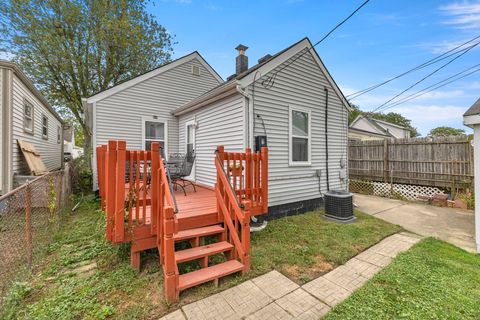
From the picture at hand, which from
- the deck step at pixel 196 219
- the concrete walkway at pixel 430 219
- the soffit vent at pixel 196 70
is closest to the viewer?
the deck step at pixel 196 219

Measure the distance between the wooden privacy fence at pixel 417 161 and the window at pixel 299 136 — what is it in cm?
525

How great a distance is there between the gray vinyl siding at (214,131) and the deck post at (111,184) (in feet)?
8.62

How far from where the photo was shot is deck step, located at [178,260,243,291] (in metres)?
2.43

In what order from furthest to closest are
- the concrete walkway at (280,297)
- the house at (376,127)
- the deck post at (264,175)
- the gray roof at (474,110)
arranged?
the house at (376,127), the deck post at (264,175), the gray roof at (474,110), the concrete walkway at (280,297)

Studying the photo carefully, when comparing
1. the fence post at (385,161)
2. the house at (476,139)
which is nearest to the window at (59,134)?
the house at (476,139)

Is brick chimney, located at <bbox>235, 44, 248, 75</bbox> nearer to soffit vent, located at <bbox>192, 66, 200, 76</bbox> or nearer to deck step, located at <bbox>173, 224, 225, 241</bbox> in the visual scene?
soffit vent, located at <bbox>192, 66, 200, 76</bbox>

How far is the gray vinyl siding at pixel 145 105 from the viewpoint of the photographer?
23.6ft

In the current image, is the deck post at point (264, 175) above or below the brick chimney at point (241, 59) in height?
below

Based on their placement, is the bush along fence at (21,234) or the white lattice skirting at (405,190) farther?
the white lattice skirting at (405,190)

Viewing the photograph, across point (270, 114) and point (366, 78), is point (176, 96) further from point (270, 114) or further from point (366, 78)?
point (366, 78)

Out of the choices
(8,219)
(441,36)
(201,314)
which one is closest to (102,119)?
(8,219)

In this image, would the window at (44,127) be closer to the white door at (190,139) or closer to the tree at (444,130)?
the white door at (190,139)

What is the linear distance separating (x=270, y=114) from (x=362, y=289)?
369cm

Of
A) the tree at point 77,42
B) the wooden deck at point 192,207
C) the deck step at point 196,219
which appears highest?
the tree at point 77,42
